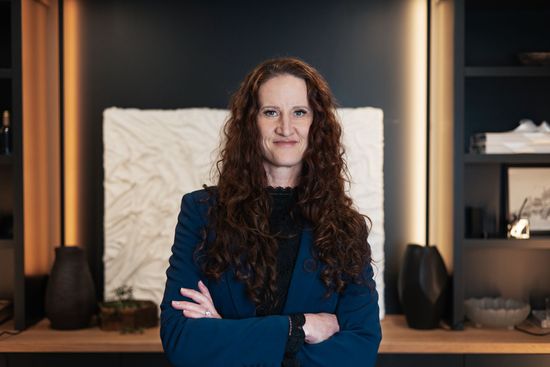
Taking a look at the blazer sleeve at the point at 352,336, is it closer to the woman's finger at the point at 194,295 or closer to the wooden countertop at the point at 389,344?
the woman's finger at the point at 194,295

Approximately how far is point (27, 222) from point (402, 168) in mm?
1778

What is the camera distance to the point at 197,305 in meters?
1.98

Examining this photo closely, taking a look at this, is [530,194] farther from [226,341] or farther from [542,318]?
[226,341]

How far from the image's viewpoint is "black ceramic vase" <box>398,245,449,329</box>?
3205mm

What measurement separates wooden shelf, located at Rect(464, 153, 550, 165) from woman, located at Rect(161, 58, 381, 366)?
1.28 m

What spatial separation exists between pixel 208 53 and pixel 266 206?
5.52 ft

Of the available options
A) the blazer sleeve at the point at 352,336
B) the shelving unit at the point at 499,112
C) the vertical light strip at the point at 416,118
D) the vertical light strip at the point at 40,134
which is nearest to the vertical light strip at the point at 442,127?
the vertical light strip at the point at 416,118

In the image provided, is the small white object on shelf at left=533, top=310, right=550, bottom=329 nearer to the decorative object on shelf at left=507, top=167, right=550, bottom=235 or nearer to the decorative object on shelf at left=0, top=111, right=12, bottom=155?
the decorative object on shelf at left=507, top=167, right=550, bottom=235

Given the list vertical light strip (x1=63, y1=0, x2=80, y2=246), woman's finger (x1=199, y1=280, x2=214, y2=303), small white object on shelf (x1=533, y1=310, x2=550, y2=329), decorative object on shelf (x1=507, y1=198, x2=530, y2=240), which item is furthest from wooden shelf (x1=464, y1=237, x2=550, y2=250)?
vertical light strip (x1=63, y1=0, x2=80, y2=246)

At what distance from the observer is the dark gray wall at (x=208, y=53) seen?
11.6ft

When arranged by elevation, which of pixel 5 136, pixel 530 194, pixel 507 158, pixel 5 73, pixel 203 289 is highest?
pixel 5 73

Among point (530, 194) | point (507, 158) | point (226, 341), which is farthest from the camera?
point (530, 194)

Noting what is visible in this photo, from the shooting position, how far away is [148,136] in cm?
344

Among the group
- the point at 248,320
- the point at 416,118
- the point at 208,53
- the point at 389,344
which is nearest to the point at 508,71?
the point at 416,118
